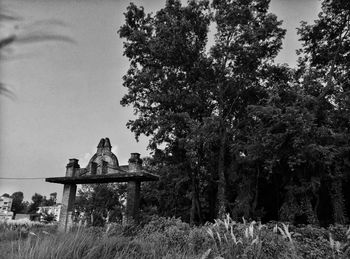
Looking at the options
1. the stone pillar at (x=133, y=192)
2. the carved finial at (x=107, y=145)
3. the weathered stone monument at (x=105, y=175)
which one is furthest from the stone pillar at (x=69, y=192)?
the stone pillar at (x=133, y=192)

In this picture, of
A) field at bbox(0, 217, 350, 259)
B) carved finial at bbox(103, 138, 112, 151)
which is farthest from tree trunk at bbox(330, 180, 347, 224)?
carved finial at bbox(103, 138, 112, 151)

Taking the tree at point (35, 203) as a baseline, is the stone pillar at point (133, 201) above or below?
below

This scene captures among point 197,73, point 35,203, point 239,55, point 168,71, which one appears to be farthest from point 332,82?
point 35,203

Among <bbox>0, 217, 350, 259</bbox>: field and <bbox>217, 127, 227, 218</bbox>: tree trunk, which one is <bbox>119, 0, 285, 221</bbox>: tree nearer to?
<bbox>217, 127, 227, 218</bbox>: tree trunk

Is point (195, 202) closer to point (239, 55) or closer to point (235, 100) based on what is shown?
point (235, 100)

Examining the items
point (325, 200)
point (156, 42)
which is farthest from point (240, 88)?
point (325, 200)

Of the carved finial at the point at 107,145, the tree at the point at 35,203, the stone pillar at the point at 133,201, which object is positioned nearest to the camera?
the stone pillar at the point at 133,201

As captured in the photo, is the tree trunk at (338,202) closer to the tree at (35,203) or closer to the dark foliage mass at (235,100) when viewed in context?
the dark foliage mass at (235,100)

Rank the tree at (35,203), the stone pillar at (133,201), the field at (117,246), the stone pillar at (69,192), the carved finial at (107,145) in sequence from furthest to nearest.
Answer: the tree at (35,203)
the stone pillar at (69,192)
the carved finial at (107,145)
the stone pillar at (133,201)
the field at (117,246)

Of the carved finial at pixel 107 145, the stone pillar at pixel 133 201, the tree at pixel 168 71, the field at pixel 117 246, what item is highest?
the tree at pixel 168 71

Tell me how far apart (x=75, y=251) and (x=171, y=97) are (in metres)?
15.0

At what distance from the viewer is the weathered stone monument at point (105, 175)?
1515 centimetres

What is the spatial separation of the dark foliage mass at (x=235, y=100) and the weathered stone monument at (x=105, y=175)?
2.92m

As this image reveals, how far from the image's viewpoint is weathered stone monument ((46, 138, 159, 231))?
15148mm
